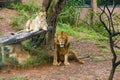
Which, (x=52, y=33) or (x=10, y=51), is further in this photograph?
(x=52, y=33)

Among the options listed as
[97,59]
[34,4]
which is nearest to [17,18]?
[34,4]

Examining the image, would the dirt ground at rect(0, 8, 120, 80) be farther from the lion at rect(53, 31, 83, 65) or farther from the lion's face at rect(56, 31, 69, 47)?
the lion's face at rect(56, 31, 69, 47)

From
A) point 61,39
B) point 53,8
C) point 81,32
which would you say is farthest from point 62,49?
point 81,32

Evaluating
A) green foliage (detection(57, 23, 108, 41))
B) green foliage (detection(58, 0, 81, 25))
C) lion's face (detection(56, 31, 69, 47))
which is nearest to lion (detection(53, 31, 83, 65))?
lion's face (detection(56, 31, 69, 47))

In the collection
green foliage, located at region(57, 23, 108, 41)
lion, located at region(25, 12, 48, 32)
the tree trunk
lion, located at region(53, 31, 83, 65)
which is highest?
the tree trunk

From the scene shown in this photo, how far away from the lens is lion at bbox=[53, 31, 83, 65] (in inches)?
372

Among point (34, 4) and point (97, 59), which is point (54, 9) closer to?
point (97, 59)

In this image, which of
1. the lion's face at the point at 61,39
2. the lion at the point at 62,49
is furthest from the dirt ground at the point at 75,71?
the lion's face at the point at 61,39

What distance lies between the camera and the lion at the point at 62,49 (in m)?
9.44

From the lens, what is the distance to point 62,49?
31.8 feet

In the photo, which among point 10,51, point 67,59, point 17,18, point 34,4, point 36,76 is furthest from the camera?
point 34,4

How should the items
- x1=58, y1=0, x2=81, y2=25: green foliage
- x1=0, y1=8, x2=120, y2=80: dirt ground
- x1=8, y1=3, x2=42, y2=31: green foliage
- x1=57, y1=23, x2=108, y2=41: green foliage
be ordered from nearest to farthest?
x1=0, y1=8, x2=120, y2=80: dirt ground < x1=57, y1=23, x2=108, y2=41: green foliage < x1=8, y1=3, x2=42, y2=31: green foliage < x1=58, y1=0, x2=81, y2=25: green foliage

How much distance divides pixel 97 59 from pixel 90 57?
0.29 meters

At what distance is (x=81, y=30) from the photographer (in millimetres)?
15664
